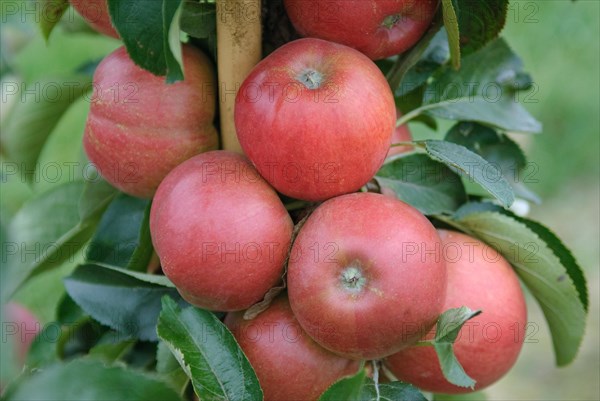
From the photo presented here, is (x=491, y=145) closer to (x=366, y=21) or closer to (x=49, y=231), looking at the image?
(x=366, y=21)

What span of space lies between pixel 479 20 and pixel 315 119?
0.28 m

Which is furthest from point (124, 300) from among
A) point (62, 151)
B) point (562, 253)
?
point (62, 151)

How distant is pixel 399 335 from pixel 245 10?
15.7 inches

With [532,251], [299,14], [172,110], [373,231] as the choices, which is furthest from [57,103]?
[532,251]

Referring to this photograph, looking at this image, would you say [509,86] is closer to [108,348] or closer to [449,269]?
[449,269]

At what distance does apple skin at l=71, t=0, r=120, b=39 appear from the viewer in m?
0.81

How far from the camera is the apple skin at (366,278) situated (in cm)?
74

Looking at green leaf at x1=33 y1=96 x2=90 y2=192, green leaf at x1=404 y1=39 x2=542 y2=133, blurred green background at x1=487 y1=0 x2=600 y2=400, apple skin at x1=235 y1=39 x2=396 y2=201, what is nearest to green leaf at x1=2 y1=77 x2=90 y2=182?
apple skin at x1=235 y1=39 x2=396 y2=201

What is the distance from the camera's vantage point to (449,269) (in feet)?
2.82

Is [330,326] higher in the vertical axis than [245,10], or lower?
lower

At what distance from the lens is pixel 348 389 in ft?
2.11

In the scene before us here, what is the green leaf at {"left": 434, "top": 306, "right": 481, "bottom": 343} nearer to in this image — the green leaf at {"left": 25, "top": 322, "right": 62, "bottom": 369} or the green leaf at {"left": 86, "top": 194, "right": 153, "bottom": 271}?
the green leaf at {"left": 86, "top": 194, "right": 153, "bottom": 271}

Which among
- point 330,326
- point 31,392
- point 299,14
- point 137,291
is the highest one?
point 299,14

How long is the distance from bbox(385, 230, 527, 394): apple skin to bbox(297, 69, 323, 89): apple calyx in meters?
0.26
